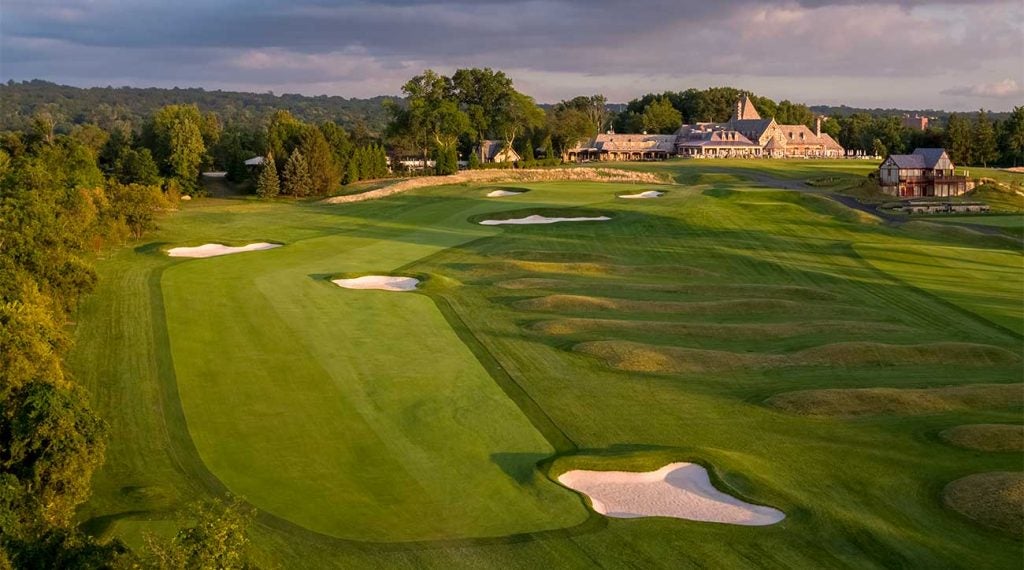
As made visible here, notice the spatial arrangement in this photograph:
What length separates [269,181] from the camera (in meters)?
83.2

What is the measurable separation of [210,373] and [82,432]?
9.64 metres

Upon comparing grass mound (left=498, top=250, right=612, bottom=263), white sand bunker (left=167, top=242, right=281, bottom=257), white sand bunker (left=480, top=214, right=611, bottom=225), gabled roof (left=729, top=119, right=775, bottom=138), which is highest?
gabled roof (left=729, top=119, right=775, bottom=138)

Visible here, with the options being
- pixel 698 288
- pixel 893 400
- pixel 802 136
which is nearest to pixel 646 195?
pixel 698 288

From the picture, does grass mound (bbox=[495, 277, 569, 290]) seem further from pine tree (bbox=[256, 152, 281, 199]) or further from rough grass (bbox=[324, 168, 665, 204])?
pine tree (bbox=[256, 152, 281, 199])

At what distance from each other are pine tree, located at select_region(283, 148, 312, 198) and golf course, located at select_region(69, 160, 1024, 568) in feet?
98.2

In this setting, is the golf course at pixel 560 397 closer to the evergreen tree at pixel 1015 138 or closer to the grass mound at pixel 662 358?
the grass mound at pixel 662 358

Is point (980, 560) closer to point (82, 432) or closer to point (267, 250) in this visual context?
point (82, 432)

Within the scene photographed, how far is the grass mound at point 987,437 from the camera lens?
2288 cm

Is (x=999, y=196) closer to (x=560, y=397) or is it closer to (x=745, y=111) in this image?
(x=560, y=397)

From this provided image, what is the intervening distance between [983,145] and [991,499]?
116 m

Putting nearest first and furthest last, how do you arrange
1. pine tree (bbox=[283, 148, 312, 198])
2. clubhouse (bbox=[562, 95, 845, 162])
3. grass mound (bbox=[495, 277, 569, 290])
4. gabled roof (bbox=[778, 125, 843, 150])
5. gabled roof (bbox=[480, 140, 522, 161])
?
grass mound (bbox=[495, 277, 569, 290])
pine tree (bbox=[283, 148, 312, 198])
gabled roof (bbox=[480, 140, 522, 161])
clubhouse (bbox=[562, 95, 845, 162])
gabled roof (bbox=[778, 125, 843, 150])

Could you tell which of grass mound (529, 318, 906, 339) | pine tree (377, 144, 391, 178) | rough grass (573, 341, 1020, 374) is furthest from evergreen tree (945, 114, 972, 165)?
rough grass (573, 341, 1020, 374)

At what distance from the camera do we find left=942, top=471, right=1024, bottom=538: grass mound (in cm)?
1875

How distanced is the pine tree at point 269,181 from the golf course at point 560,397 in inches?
1165
